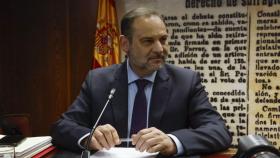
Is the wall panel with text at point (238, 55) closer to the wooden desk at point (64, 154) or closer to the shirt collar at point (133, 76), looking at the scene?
the shirt collar at point (133, 76)

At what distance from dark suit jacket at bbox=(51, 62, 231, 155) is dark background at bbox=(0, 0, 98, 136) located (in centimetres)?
204

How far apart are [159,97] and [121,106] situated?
21cm

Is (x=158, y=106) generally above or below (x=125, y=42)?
below

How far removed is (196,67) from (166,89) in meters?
1.81

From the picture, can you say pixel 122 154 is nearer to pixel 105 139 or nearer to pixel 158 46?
pixel 105 139

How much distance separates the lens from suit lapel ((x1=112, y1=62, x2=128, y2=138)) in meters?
1.95

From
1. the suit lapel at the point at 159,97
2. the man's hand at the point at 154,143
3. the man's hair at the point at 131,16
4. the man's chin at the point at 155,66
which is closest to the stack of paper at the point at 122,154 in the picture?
the man's hand at the point at 154,143

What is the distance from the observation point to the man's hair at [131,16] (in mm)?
2030

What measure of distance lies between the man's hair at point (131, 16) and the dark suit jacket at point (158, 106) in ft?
0.67

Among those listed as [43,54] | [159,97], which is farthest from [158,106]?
[43,54]

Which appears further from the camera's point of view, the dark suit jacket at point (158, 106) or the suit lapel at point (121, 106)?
the suit lapel at point (121, 106)

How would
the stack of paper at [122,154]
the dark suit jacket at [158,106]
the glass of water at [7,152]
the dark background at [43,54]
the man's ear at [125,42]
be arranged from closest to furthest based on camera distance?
the glass of water at [7,152] → the stack of paper at [122,154] → the dark suit jacket at [158,106] → the man's ear at [125,42] → the dark background at [43,54]

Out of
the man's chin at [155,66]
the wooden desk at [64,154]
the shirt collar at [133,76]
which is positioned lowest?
the wooden desk at [64,154]

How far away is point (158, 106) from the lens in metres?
1.96
